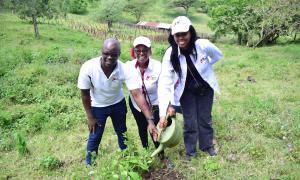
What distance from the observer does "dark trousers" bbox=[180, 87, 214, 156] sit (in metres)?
4.13

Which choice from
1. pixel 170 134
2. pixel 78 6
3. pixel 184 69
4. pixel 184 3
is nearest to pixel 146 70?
pixel 184 69

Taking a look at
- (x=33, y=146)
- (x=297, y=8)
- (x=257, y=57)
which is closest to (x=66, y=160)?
(x=33, y=146)

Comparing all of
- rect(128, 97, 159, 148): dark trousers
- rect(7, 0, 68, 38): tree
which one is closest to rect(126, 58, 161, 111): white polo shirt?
rect(128, 97, 159, 148): dark trousers

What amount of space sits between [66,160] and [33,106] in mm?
3168

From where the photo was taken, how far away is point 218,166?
13.4 feet

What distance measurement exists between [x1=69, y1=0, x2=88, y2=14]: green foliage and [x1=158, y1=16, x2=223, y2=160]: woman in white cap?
40.0m

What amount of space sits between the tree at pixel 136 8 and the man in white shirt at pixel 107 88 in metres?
39.9

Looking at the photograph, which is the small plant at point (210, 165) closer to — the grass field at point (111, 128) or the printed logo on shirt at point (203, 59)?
the grass field at point (111, 128)

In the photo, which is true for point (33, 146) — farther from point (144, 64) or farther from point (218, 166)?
point (218, 166)

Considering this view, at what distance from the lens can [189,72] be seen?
12.9 feet

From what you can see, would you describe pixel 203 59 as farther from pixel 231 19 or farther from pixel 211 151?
pixel 231 19

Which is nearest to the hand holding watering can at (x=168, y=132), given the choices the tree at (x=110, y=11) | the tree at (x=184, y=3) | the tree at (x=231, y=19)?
the tree at (x=231, y=19)

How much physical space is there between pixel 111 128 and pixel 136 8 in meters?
38.7

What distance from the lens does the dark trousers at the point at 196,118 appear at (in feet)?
13.5
